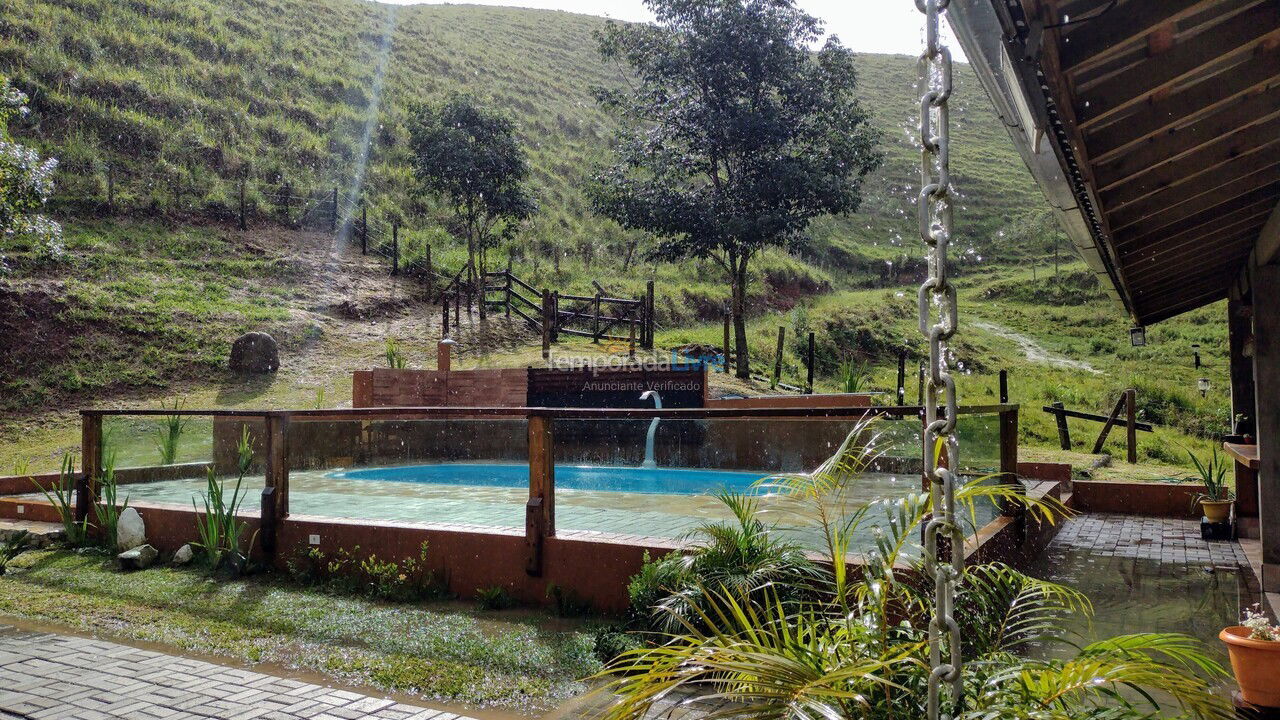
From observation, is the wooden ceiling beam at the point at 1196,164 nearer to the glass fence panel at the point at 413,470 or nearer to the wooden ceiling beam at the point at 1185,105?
the wooden ceiling beam at the point at 1185,105

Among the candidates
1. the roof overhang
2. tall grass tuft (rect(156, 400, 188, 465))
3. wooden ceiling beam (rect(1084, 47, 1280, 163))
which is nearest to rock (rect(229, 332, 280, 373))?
tall grass tuft (rect(156, 400, 188, 465))

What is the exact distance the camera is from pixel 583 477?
5.44 metres

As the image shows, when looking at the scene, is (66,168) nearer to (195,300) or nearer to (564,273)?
(195,300)

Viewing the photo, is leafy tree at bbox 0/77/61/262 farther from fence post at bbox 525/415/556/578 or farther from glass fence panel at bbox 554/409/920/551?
fence post at bbox 525/415/556/578

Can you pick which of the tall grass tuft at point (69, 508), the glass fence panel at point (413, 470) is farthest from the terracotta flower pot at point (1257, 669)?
the tall grass tuft at point (69, 508)

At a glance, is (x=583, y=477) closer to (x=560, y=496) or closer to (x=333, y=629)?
(x=560, y=496)

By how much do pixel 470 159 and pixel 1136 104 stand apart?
19687mm

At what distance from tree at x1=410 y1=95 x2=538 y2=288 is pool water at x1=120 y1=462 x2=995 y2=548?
1538 centimetres

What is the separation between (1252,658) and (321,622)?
3.98 meters

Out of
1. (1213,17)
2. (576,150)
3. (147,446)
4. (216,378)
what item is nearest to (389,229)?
(216,378)

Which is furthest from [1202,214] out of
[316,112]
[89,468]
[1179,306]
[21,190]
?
[316,112]

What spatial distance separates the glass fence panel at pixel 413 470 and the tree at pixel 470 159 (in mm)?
14627

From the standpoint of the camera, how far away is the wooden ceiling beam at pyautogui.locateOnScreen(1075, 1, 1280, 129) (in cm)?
281

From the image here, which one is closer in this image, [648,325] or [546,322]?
[546,322]
